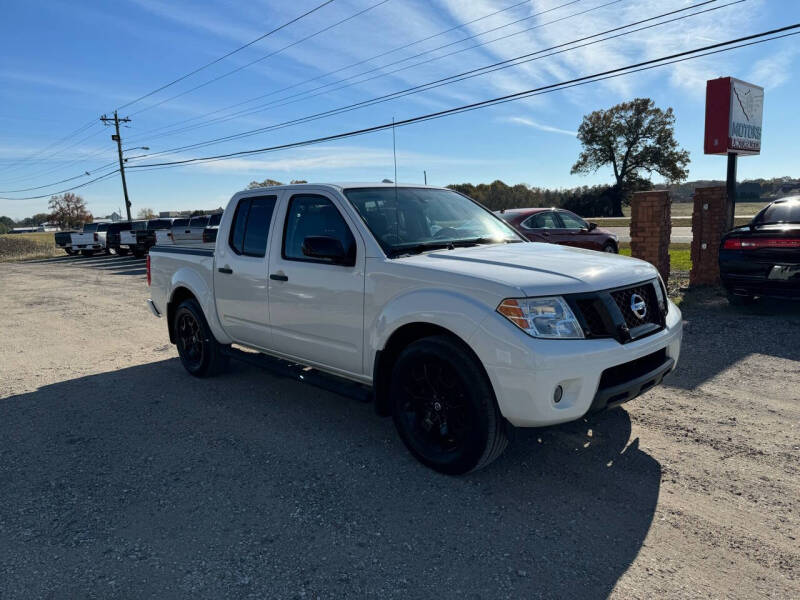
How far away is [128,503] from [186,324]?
3005 millimetres

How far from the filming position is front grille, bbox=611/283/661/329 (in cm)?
338

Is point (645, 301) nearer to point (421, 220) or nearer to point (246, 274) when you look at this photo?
point (421, 220)

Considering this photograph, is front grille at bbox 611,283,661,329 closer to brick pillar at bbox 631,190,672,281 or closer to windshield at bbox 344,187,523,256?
windshield at bbox 344,187,523,256

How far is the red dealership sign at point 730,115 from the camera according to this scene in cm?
1016

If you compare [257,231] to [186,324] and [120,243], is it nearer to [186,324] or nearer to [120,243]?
[186,324]

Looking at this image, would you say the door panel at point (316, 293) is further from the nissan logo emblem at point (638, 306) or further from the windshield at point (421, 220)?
the nissan logo emblem at point (638, 306)

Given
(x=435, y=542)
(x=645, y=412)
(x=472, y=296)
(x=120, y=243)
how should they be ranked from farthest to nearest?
(x=120, y=243) < (x=645, y=412) < (x=472, y=296) < (x=435, y=542)

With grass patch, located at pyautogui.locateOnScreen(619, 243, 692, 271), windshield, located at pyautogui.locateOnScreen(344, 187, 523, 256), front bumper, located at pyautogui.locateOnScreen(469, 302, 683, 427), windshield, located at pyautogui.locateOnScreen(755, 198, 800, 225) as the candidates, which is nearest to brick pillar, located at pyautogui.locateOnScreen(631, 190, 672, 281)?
windshield, located at pyautogui.locateOnScreen(755, 198, 800, 225)

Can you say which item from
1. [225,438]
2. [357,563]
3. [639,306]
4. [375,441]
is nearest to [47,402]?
[225,438]

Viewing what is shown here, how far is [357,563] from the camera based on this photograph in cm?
272

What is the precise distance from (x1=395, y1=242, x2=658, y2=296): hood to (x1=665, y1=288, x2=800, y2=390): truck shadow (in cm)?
205

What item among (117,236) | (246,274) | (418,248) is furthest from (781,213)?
(117,236)

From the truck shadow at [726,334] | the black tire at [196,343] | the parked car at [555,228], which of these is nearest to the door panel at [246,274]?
the black tire at [196,343]

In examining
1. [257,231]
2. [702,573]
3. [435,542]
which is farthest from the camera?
[257,231]
